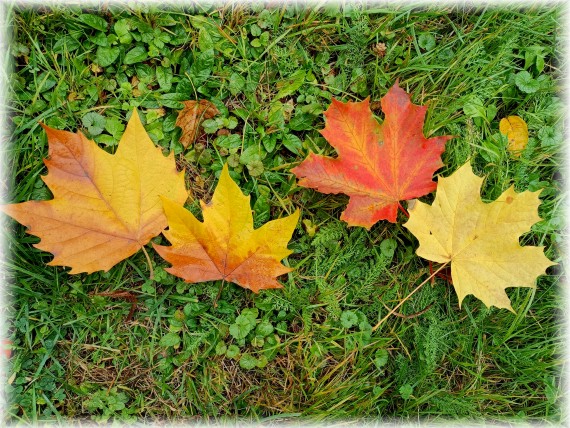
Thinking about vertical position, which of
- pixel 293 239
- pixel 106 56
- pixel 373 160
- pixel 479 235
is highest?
pixel 106 56

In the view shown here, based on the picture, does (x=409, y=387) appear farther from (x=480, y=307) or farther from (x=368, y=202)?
(x=368, y=202)

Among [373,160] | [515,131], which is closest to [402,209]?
[373,160]

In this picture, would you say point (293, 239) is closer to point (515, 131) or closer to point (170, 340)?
point (170, 340)

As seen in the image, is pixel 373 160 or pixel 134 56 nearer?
pixel 373 160

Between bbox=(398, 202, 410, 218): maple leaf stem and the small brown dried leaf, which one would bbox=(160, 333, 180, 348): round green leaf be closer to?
the small brown dried leaf

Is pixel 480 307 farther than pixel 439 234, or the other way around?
pixel 480 307

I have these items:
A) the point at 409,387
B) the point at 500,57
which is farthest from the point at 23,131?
the point at 500,57

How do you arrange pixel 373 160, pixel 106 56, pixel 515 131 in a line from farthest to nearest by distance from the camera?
pixel 515 131
pixel 106 56
pixel 373 160
